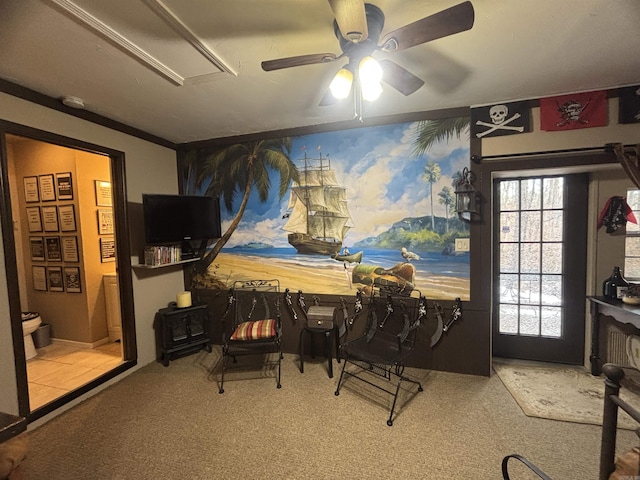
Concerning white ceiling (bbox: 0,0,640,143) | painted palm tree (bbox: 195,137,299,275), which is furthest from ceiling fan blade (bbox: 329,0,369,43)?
painted palm tree (bbox: 195,137,299,275)

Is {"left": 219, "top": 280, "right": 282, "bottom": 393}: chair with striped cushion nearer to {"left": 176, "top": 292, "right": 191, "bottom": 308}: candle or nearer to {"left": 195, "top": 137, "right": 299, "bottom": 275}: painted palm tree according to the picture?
{"left": 176, "top": 292, "right": 191, "bottom": 308}: candle

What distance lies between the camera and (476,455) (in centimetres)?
178

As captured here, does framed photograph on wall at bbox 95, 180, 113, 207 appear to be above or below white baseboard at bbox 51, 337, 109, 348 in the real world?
above

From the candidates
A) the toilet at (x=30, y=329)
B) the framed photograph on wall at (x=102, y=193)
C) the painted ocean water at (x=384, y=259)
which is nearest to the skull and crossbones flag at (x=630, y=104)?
the painted ocean water at (x=384, y=259)

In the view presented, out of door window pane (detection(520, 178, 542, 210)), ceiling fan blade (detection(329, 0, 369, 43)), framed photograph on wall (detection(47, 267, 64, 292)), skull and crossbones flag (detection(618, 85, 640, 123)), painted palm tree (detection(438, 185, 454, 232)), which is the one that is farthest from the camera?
framed photograph on wall (detection(47, 267, 64, 292))

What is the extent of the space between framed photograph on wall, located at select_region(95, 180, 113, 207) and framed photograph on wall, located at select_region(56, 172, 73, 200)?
0.26 meters

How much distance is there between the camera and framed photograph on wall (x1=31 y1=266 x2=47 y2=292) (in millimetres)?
3615

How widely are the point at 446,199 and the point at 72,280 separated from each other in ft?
14.3

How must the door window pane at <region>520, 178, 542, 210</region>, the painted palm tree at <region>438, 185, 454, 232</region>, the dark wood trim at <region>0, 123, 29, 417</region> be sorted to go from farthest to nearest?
the door window pane at <region>520, 178, 542, 210</region>, the painted palm tree at <region>438, 185, 454, 232</region>, the dark wood trim at <region>0, 123, 29, 417</region>

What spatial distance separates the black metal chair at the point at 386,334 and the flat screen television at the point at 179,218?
197 cm

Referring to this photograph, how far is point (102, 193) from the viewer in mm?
3625

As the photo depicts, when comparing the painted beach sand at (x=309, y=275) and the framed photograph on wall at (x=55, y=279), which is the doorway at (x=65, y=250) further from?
the painted beach sand at (x=309, y=275)

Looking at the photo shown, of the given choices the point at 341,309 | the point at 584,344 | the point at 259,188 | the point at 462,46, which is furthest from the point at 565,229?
the point at 259,188

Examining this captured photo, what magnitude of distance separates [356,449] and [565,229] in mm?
2702
